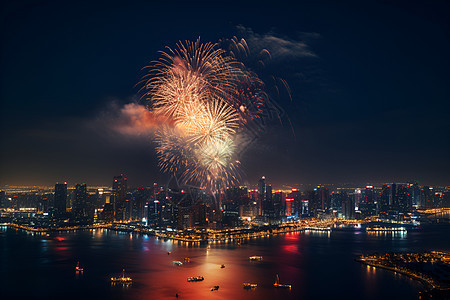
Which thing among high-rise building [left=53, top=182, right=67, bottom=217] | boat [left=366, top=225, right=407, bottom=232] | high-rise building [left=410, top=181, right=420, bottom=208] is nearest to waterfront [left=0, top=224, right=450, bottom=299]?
boat [left=366, top=225, right=407, bottom=232]

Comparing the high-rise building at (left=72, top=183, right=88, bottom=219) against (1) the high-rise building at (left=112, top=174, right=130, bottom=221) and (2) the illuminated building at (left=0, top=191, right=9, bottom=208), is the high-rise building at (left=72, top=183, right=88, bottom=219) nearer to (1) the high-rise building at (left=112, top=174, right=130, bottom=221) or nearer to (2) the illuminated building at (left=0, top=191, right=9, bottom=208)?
(1) the high-rise building at (left=112, top=174, right=130, bottom=221)

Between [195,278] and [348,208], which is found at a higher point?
[348,208]

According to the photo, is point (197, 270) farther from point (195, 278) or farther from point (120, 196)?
point (120, 196)

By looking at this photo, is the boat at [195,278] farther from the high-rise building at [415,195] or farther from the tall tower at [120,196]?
the high-rise building at [415,195]

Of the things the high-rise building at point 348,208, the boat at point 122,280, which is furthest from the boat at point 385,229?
the boat at point 122,280

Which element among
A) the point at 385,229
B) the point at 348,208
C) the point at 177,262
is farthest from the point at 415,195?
the point at 177,262

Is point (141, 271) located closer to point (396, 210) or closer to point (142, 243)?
point (142, 243)
